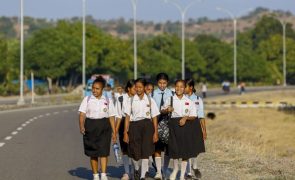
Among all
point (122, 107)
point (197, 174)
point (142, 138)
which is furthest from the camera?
point (197, 174)

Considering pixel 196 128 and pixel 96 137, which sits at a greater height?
pixel 196 128

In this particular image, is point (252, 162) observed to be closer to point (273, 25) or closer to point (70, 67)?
point (70, 67)

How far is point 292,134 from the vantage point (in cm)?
3462

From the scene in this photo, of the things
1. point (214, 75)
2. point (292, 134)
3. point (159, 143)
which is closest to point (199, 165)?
point (159, 143)

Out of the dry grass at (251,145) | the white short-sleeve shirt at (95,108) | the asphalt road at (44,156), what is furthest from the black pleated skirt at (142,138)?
the dry grass at (251,145)

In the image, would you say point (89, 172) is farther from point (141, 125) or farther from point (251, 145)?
point (251, 145)

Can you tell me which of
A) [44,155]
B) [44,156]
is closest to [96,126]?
[44,156]

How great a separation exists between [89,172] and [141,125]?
2217mm

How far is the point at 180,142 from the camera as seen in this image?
41.0 feet

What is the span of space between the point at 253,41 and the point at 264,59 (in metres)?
33.0

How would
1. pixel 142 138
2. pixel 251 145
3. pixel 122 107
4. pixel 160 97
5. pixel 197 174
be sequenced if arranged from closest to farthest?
1. pixel 142 138
2. pixel 122 107
3. pixel 160 97
4. pixel 197 174
5. pixel 251 145

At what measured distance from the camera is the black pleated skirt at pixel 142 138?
12.7 m

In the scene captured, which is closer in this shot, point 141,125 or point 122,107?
point 141,125

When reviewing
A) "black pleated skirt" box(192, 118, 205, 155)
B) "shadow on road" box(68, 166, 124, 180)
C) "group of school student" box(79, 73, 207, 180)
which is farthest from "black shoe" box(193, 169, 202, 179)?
"shadow on road" box(68, 166, 124, 180)
